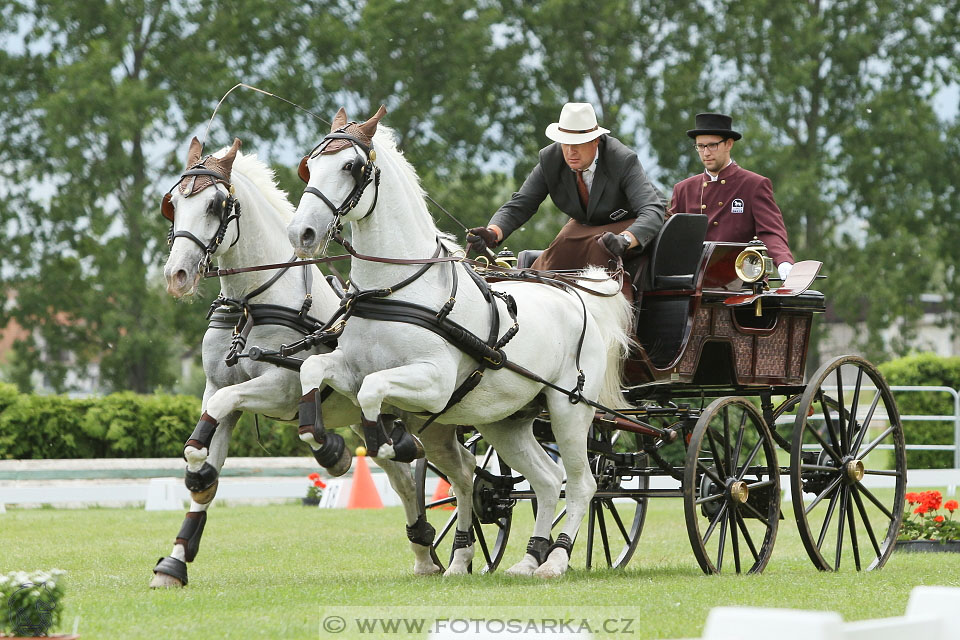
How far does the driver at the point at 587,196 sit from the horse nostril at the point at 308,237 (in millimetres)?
1722

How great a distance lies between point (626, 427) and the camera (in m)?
7.67

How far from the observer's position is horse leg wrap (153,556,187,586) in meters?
6.57

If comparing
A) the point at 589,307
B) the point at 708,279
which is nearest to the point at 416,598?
the point at 589,307

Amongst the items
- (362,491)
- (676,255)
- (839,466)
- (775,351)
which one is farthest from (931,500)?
(362,491)

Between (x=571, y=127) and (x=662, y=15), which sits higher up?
(x=662, y=15)

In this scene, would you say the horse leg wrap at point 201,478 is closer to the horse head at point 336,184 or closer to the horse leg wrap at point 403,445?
the horse leg wrap at point 403,445

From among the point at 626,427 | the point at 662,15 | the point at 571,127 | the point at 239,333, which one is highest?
the point at 662,15

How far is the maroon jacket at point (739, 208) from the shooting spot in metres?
8.35

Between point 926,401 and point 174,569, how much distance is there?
47.3ft

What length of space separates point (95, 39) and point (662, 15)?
34.7 feet

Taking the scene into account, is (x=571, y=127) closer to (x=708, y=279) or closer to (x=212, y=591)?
(x=708, y=279)

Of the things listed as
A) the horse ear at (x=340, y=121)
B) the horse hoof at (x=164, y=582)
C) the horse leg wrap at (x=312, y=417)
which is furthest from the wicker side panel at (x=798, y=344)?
the horse hoof at (x=164, y=582)

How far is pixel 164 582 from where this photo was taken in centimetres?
654

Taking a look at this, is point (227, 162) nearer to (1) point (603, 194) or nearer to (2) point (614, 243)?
(2) point (614, 243)
